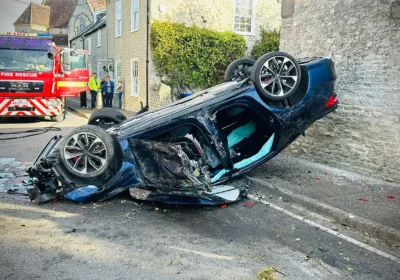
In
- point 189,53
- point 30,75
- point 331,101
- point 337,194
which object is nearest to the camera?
point 337,194

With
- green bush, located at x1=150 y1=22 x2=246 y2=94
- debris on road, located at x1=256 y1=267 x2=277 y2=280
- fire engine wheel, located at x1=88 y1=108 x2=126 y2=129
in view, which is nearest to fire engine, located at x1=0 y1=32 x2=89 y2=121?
green bush, located at x1=150 y1=22 x2=246 y2=94

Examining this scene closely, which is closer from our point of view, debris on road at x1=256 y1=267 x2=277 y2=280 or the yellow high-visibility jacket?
debris on road at x1=256 y1=267 x2=277 y2=280

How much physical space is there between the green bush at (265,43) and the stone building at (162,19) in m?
0.30

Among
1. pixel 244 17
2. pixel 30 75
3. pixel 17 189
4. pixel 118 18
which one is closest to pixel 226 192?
pixel 17 189

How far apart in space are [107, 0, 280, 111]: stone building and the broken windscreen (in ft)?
15.3

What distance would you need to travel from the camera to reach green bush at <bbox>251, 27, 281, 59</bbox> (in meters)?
18.2

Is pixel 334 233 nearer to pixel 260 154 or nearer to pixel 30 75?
pixel 260 154

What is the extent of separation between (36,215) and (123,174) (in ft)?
3.80

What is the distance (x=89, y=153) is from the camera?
487 cm

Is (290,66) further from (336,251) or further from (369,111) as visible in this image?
(336,251)

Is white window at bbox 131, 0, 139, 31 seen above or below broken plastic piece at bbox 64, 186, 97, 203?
above

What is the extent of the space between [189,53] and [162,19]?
1.93 metres

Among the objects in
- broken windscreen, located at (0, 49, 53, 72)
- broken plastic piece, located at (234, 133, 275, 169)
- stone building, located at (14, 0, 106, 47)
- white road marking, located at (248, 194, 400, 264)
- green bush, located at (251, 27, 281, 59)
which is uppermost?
stone building, located at (14, 0, 106, 47)

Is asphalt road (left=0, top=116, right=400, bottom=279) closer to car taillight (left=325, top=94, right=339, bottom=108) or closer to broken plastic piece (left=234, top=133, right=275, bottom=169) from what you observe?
broken plastic piece (left=234, top=133, right=275, bottom=169)
